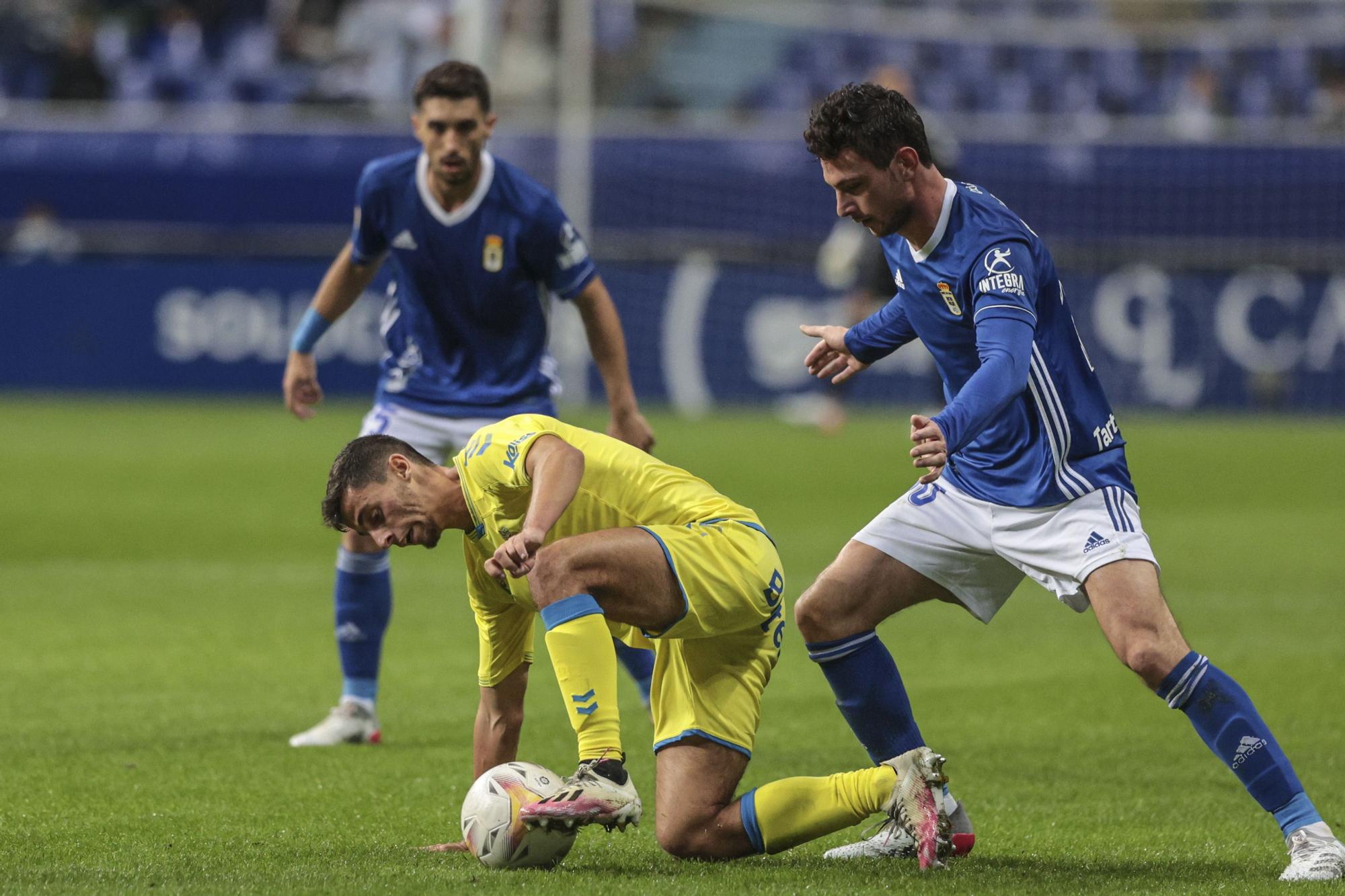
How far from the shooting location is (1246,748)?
454 cm

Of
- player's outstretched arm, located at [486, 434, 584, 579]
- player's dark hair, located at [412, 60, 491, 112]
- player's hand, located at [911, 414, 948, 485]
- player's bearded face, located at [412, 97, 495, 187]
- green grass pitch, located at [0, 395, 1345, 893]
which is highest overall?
player's dark hair, located at [412, 60, 491, 112]

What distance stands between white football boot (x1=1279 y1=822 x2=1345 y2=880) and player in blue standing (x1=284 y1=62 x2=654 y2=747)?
9.00ft

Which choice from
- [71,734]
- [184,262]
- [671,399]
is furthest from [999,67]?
[71,734]

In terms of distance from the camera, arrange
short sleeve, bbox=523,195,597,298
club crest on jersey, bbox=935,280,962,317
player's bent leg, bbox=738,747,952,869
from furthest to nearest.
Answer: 1. short sleeve, bbox=523,195,597,298
2. club crest on jersey, bbox=935,280,962,317
3. player's bent leg, bbox=738,747,952,869

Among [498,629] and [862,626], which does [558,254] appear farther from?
[862,626]

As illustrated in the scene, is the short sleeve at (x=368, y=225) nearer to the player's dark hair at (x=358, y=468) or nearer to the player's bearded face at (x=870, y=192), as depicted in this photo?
the player's dark hair at (x=358, y=468)

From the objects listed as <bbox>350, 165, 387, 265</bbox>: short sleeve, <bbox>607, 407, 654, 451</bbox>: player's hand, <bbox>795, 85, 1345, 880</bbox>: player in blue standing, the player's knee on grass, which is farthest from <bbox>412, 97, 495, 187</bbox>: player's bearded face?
the player's knee on grass

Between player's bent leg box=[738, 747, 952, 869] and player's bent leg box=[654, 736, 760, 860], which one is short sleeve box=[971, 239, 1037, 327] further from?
player's bent leg box=[654, 736, 760, 860]

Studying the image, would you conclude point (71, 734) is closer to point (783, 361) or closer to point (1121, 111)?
point (783, 361)

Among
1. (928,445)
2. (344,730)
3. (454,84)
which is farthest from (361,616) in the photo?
(928,445)

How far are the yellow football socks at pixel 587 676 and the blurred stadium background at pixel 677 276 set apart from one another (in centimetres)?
346

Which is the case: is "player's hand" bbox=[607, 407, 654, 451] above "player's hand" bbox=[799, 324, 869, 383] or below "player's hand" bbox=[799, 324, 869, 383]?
below

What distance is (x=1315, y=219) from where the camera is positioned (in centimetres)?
2069

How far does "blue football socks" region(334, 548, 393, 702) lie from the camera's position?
6.80m
